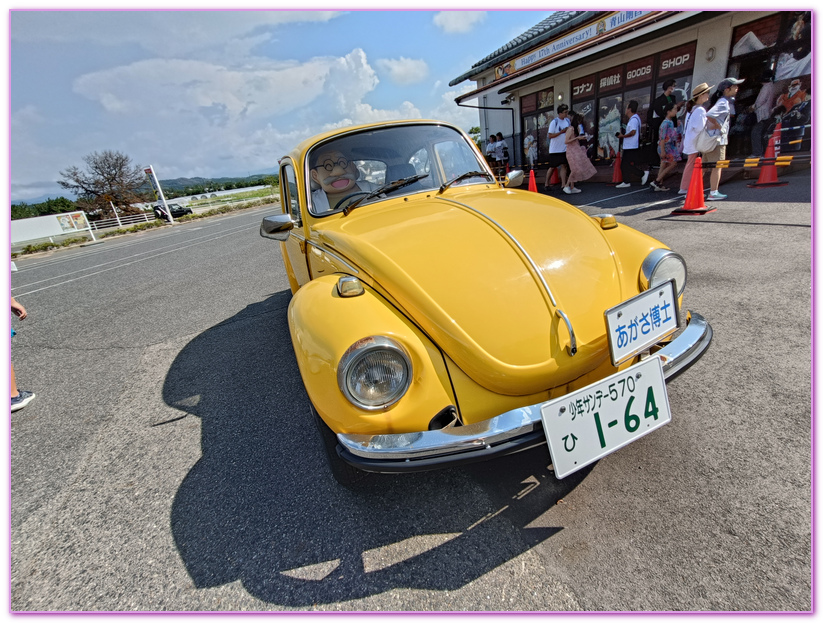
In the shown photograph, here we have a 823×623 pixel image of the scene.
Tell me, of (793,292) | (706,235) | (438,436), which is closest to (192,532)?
(438,436)

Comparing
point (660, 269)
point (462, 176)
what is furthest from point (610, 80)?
point (660, 269)

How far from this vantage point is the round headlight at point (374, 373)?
1468 mm

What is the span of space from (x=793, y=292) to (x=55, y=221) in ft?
107

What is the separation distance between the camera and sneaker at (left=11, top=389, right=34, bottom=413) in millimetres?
3092

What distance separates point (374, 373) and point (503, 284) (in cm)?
70

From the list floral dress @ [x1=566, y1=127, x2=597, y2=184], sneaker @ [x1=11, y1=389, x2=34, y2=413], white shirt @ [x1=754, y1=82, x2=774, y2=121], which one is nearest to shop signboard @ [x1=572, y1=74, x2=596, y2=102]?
floral dress @ [x1=566, y1=127, x2=597, y2=184]

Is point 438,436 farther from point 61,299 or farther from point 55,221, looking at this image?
point 55,221

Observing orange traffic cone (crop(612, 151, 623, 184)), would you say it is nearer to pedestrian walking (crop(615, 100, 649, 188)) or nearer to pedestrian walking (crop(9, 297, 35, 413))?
pedestrian walking (crop(615, 100, 649, 188))

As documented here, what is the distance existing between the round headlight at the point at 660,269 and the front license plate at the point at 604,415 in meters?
0.55

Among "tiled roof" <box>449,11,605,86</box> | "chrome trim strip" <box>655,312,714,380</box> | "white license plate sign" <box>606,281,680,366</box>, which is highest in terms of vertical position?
"tiled roof" <box>449,11,605,86</box>

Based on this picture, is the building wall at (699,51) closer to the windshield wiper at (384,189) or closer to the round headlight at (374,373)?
the windshield wiper at (384,189)

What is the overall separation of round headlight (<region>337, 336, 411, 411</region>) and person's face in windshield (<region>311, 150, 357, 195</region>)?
178cm

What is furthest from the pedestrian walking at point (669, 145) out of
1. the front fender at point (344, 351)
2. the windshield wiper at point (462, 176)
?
the front fender at point (344, 351)

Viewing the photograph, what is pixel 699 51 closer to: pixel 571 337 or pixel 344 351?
pixel 571 337
